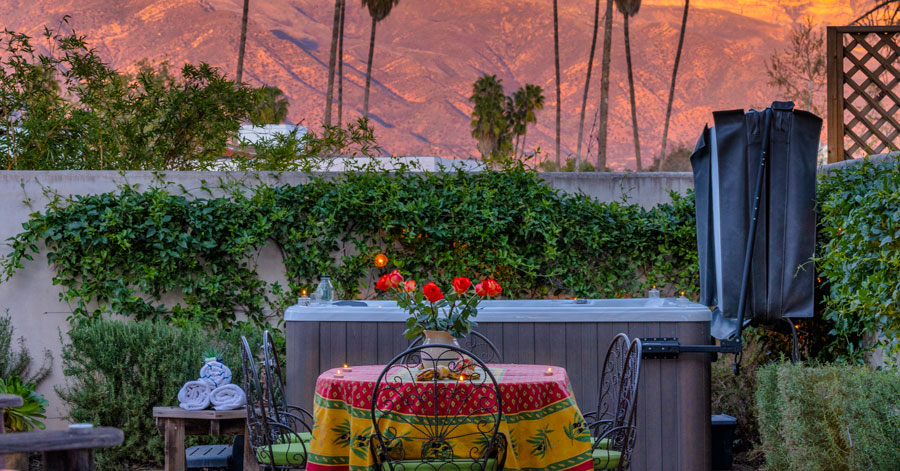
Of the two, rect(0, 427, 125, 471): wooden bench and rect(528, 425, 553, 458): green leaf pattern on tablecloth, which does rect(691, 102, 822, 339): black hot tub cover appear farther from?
rect(0, 427, 125, 471): wooden bench

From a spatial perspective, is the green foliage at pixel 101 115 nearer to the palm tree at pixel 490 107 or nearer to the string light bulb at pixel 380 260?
the string light bulb at pixel 380 260

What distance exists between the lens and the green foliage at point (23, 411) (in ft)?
13.8

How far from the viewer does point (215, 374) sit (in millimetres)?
4094

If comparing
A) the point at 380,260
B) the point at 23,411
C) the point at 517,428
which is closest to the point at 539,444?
the point at 517,428

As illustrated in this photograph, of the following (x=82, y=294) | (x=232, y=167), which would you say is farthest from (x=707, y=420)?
(x=82, y=294)

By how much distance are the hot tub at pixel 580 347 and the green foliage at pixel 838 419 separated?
19.7 inches

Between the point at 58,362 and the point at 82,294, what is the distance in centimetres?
49

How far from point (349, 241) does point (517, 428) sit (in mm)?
2824

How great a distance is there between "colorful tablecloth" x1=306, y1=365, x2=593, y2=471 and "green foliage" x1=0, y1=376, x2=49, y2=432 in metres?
A: 2.08

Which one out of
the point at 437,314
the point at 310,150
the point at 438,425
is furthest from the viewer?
the point at 310,150

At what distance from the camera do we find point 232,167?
5582 mm

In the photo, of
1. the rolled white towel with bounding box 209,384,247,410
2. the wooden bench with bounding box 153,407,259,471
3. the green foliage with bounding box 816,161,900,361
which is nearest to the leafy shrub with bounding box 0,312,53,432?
the wooden bench with bounding box 153,407,259,471

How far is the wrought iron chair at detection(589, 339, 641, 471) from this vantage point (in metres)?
2.90

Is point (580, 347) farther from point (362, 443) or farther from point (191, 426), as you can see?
point (191, 426)
